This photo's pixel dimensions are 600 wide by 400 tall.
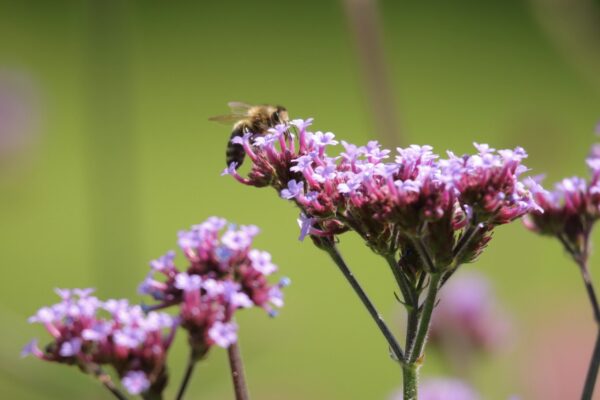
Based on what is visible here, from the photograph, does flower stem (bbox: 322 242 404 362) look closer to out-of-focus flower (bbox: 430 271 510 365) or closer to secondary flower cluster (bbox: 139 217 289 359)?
secondary flower cluster (bbox: 139 217 289 359)

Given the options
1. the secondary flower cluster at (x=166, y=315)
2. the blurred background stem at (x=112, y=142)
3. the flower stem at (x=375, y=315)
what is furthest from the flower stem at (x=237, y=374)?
the blurred background stem at (x=112, y=142)

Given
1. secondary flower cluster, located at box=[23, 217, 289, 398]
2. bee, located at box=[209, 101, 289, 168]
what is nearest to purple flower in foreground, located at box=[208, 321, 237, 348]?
secondary flower cluster, located at box=[23, 217, 289, 398]

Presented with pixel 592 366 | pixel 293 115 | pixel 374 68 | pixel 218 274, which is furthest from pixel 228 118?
pixel 293 115

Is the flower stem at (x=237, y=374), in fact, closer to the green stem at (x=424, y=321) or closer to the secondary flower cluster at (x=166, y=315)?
the secondary flower cluster at (x=166, y=315)

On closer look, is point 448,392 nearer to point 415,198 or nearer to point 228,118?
point 228,118

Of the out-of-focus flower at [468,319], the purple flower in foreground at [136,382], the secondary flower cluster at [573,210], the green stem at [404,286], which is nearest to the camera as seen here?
the purple flower in foreground at [136,382]
